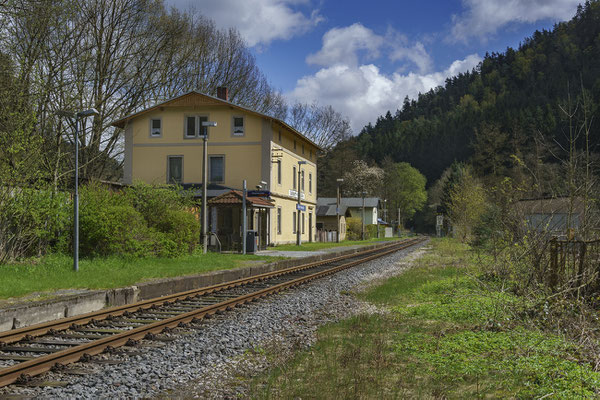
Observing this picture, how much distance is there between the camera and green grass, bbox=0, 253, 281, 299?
444 inches

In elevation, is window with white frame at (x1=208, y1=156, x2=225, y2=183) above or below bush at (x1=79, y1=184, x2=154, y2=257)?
above

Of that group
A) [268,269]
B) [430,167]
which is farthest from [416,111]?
[268,269]

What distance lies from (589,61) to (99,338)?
148 m

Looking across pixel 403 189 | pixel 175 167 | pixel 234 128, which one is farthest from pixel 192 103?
pixel 403 189

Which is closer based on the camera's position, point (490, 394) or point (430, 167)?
point (490, 394)

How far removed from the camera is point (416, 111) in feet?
613

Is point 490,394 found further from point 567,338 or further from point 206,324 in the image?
point 206,324

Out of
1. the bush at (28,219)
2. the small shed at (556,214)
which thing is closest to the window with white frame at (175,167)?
the bush at (28,219)

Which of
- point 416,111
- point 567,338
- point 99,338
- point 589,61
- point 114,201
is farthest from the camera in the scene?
point 416,111

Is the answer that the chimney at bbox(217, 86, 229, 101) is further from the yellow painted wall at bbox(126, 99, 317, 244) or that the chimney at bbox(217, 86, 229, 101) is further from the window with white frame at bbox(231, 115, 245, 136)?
the window with white frame at bbox(231, 115, 245, 136)

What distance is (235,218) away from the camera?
3244cm

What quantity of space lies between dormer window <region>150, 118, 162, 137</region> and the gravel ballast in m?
26.8

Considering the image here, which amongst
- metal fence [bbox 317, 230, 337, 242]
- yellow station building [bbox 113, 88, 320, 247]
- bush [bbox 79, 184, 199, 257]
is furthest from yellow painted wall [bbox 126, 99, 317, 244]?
bush [bbox 79, 184, 199, 257]

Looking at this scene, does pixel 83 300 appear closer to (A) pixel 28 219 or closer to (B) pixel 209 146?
(A) pixel 28 219
